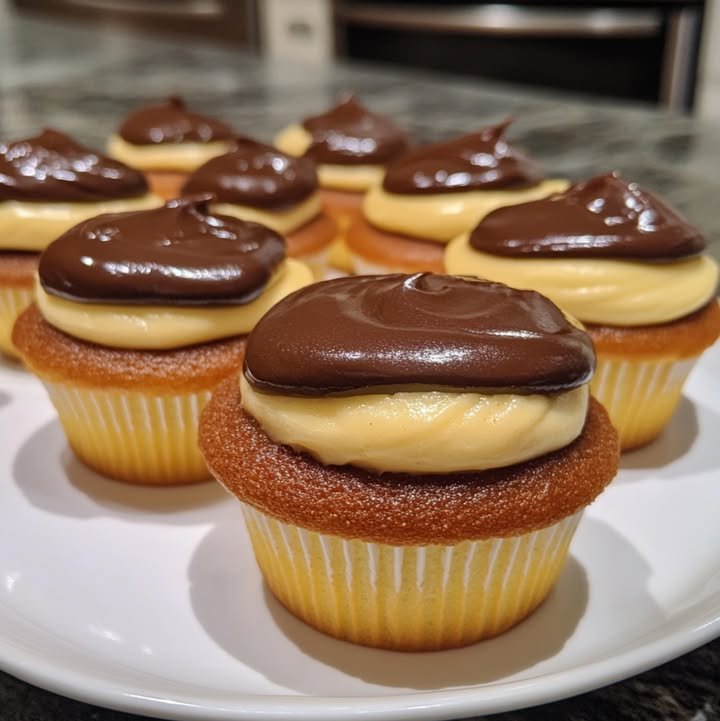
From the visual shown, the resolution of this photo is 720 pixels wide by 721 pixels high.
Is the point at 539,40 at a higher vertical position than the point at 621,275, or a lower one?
lower

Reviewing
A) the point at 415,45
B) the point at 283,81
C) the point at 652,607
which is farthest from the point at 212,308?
the point at 415,45

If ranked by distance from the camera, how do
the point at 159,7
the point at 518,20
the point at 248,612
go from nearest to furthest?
the point at 248,612 < the point at 518,20 < the point at 159,7

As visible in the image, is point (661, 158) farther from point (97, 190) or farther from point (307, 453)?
point (307, 453)

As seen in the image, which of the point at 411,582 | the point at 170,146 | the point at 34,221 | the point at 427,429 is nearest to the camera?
the point at 427,429

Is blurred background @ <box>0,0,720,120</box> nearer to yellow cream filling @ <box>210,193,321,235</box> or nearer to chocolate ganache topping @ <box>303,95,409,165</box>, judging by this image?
chocolate ganache topping @ <box>303,95,409,165</box>

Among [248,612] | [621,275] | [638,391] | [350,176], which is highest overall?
[621,275]

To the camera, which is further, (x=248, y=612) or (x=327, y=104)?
(x=327, y=104)

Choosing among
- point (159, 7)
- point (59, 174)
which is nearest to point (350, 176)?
point (59, 174)

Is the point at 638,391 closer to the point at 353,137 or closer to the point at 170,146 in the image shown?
the point at 353,137
